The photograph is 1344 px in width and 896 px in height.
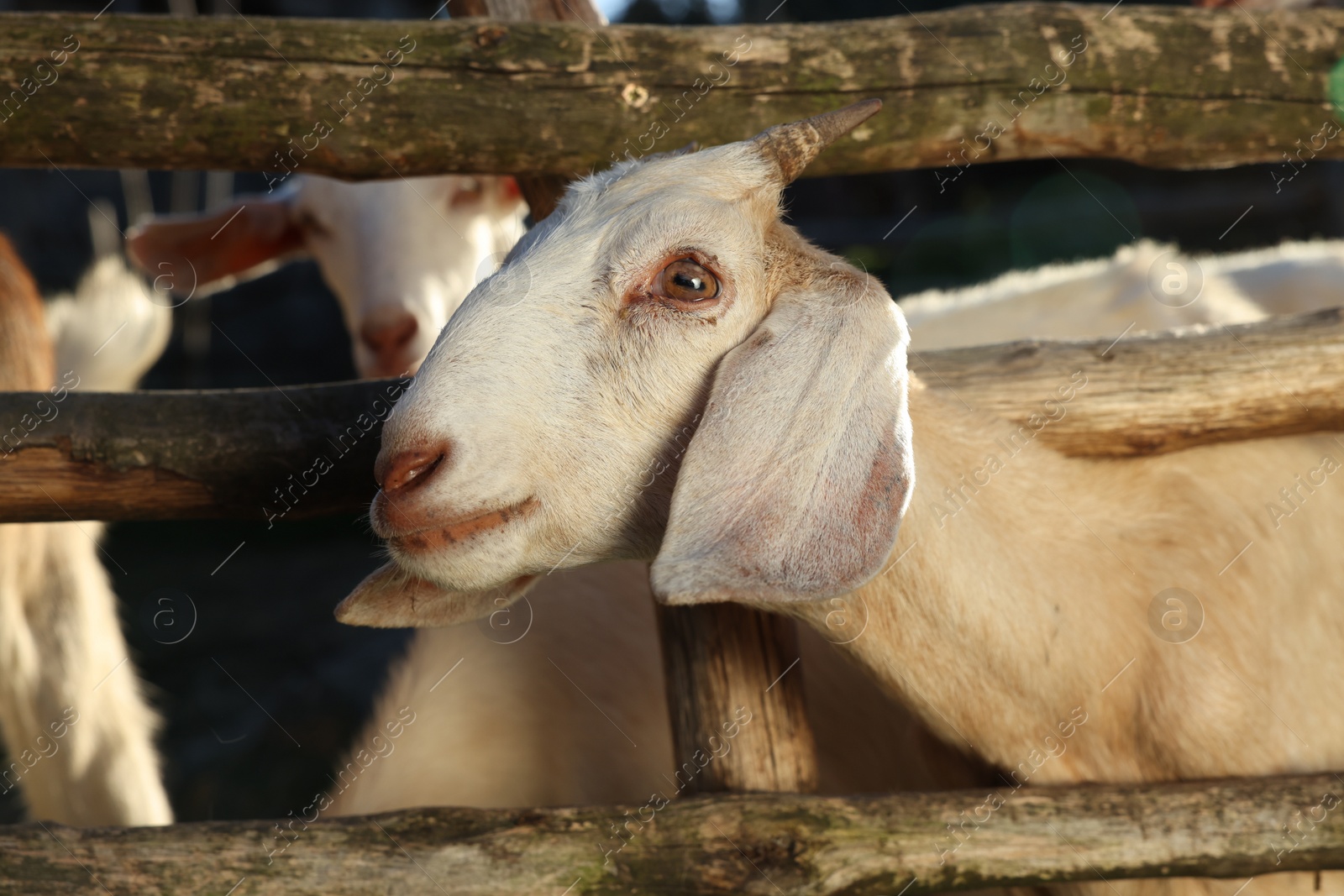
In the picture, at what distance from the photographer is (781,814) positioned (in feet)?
5.80

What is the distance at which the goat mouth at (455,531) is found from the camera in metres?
1.54

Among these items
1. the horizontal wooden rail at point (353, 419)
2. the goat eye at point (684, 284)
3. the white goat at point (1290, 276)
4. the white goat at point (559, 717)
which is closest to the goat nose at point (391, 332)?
the white goat at point (559, 717)

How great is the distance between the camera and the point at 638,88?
2.07 metres

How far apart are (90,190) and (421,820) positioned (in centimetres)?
848

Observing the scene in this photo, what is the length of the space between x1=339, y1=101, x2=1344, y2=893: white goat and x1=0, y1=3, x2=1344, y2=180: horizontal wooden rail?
0.33 meters

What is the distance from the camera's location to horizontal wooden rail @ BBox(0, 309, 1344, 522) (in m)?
1.94

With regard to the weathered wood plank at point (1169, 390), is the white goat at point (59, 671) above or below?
above

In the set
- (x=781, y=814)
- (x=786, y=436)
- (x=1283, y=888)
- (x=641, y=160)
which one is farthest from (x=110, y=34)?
(x=1283, y=888)

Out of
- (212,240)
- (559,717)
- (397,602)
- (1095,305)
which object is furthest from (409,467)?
(212,240)

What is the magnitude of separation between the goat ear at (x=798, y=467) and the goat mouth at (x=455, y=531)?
23cm

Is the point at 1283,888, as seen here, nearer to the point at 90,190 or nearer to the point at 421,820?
the point at 421,820

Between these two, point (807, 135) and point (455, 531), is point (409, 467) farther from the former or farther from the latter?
point (807, 135)

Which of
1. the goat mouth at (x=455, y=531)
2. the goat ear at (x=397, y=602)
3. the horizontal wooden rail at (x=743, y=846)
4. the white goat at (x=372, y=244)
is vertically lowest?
the horizontal wooden rail at (x=743, y=846)

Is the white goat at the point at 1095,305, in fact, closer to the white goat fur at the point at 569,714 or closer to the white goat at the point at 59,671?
the white goat fur at the point at 569,714
